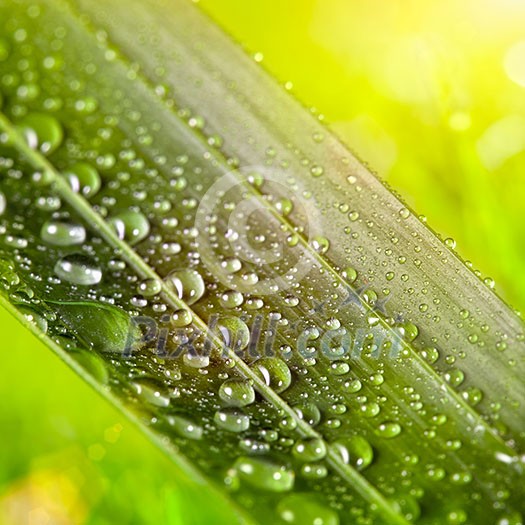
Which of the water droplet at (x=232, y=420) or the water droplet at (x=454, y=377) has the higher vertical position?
the water droplet at (x=454, y=377)

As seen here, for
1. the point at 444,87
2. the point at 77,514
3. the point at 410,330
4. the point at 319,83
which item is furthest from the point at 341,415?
the point at 319,83

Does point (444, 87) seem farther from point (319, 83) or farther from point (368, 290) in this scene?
point (368, 290)

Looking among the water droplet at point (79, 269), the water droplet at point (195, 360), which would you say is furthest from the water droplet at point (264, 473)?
the water droplet at point (79, 269)

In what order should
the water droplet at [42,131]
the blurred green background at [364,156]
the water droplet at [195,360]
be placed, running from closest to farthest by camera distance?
the water droplet at [42,131] < the water droplet at [195,360] < the blurred green background at [364,156]

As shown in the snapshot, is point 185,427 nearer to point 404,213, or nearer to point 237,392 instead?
point 237,392

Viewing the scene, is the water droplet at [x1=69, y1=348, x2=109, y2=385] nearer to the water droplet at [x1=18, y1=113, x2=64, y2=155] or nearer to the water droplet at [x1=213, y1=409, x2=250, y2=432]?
the water droplet at [x1=213, y1=409, x2=250, y2=432]

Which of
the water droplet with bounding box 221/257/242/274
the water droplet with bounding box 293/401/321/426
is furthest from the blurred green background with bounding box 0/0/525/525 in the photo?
the water droplet with bounding box 221/257/242/274

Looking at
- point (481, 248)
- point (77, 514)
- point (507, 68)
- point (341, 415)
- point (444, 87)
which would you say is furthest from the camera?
point (507, 68)

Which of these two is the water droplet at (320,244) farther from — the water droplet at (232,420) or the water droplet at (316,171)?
the water droplet at (232,420)
